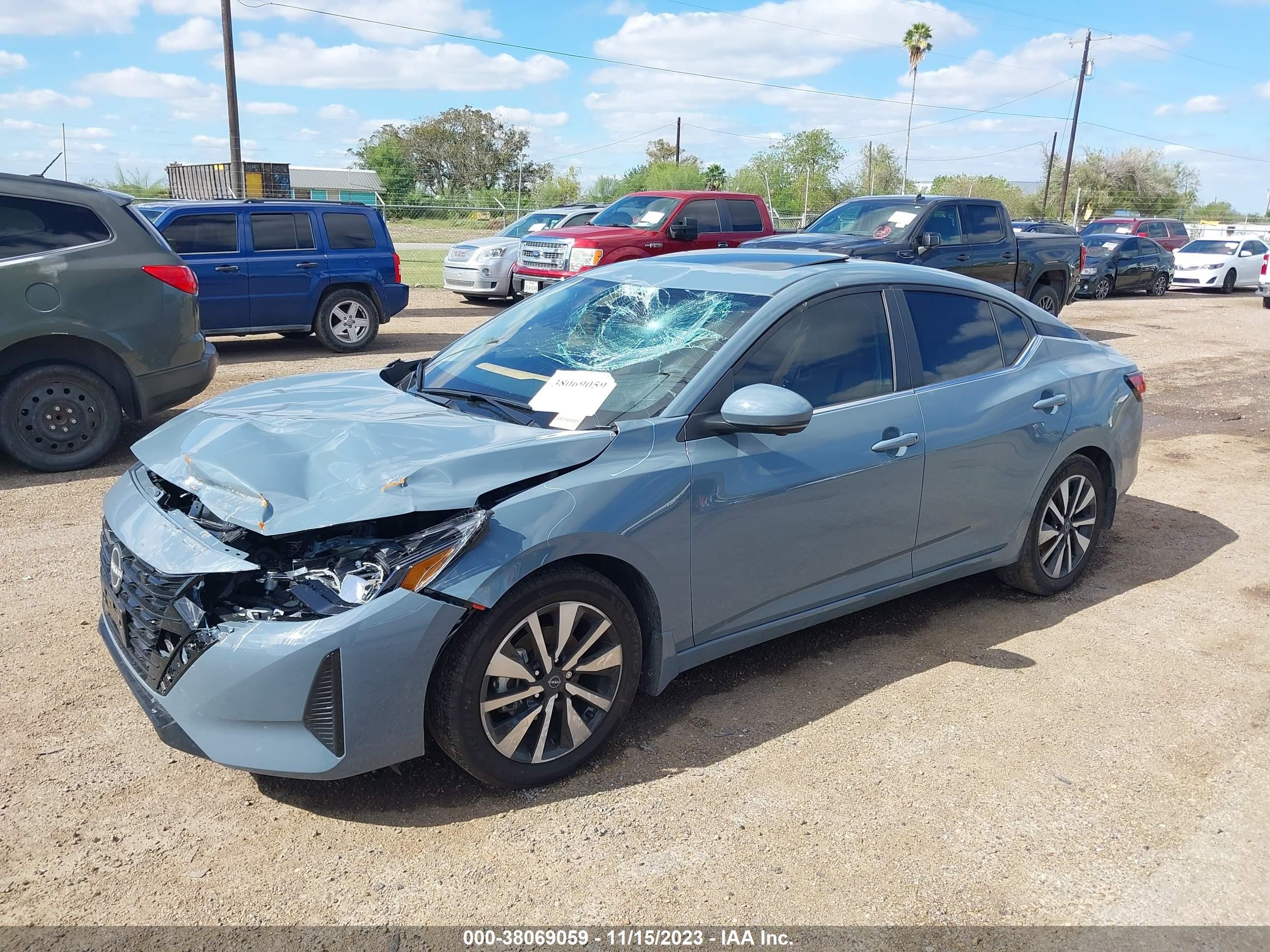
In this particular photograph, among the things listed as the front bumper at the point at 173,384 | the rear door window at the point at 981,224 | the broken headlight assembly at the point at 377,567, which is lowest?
the front bumper at the point at 173,384

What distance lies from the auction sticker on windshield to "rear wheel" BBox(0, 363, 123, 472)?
4.66m

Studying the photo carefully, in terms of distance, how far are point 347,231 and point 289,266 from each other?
93 cm

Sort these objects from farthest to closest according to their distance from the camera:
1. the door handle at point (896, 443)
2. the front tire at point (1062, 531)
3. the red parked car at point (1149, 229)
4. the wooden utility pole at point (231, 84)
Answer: the red parked car at point (1149, 229)
the wooden utility pole at point (231, 84)
the front tire at point (1062, 531)
the door handle at point (896, 443)

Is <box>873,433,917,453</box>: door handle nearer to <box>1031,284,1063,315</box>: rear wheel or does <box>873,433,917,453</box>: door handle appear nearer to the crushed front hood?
the crushed front hood

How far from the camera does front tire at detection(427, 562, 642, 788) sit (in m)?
3.12

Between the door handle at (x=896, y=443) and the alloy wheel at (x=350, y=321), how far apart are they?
986 cm

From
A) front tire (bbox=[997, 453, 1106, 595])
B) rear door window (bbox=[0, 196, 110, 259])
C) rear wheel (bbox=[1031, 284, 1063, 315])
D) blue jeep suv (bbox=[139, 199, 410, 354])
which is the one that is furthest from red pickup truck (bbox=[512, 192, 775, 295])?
front tire (bbox=[997, 453, 1106, 595])

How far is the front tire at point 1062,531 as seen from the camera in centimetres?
507

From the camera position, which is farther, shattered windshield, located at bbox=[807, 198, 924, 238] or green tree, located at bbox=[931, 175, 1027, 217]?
green tree, located at bbox=[931, 175, 1027, 217]

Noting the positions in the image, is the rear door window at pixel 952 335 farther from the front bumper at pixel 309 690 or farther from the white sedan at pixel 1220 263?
the white sedan at pixel 1220 263

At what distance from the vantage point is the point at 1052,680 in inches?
171

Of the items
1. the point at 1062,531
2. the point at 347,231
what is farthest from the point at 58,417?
the point at 1062,531

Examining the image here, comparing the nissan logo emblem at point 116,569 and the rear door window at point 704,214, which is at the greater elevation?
the rear door window at point 704,214

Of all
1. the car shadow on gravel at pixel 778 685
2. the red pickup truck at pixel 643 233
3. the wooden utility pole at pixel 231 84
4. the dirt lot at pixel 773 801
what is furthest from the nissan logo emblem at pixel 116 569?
the wooden utility pole at pixel 231 84
